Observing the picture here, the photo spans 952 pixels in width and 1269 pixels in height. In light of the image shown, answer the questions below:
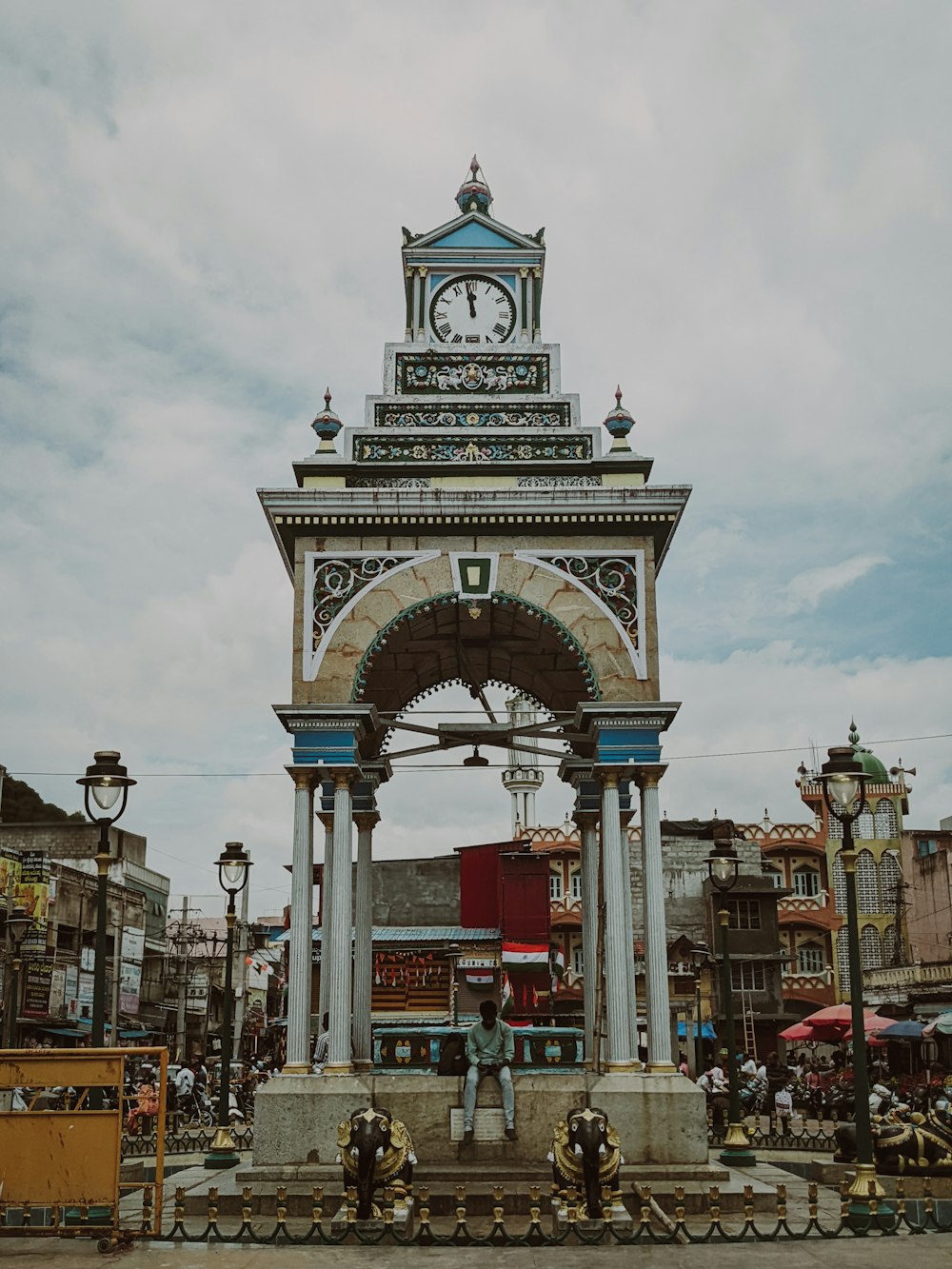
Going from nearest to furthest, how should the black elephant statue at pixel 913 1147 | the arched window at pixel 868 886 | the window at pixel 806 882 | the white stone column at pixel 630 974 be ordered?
the black elephant statue at pixel 913 1147
the white stone column at pixel 630 974
the window at pixel 806 882
the arched window at pixel 868 886

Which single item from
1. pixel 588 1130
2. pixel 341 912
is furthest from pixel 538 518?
pixel 588 1130

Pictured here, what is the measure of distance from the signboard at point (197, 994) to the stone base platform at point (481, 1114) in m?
56.2

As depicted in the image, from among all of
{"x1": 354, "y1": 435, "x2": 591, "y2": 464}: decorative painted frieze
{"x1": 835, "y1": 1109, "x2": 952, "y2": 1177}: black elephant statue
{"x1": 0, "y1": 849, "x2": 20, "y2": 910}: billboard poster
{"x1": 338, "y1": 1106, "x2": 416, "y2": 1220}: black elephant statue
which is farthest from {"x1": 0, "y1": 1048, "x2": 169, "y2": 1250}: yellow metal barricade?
{"x1": 0, "y1": 849, "x2": 20, "y2": 910}: billboard poster

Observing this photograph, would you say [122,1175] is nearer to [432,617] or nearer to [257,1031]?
[432,617]

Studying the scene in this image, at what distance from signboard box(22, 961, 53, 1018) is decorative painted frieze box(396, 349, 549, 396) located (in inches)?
1246

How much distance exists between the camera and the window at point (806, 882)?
204ft

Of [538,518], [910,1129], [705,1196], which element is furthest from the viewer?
[538,518]

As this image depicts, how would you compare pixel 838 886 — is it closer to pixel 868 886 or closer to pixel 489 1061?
pixel 868 886

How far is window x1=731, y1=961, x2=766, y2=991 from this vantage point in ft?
182

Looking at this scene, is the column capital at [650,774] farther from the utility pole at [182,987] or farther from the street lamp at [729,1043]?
the utility pole at [182,987]

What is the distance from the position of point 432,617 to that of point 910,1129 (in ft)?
30.6

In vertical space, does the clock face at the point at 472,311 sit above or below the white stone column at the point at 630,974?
above

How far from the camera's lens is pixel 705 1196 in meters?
14.4

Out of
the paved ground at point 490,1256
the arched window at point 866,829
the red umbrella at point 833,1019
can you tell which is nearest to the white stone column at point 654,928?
the paved ground at point 490,1256
